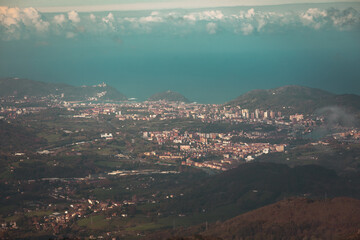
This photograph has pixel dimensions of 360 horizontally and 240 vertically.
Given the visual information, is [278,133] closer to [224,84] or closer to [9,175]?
[9,175]

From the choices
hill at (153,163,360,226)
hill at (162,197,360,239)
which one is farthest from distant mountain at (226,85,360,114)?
hill at (162,197,360,239)

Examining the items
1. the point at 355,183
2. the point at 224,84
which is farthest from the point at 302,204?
the point at 224,84

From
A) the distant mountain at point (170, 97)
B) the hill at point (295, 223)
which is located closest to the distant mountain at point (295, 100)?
the distant mountain at point (170, 97)

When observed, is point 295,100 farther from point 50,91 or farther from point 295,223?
point 295,223

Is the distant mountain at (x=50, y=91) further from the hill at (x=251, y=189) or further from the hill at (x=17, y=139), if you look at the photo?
the hill at (x=251, y=189)

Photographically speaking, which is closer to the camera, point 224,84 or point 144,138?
point 144,138

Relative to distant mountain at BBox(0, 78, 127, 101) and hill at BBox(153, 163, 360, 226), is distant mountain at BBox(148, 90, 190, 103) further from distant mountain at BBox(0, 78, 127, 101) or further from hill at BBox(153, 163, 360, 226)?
hill at BBox(153, 163, 360, 226)
